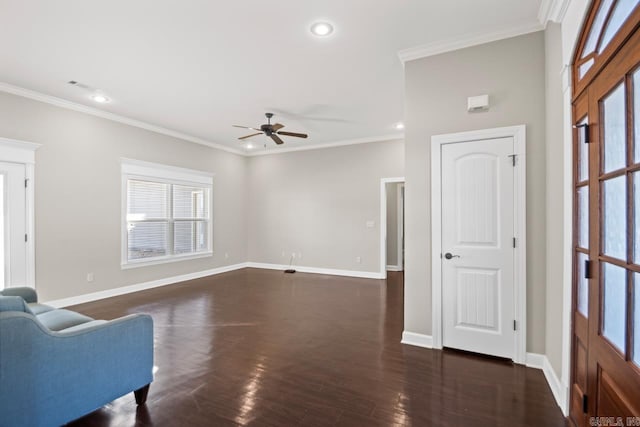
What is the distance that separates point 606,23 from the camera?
156 cm

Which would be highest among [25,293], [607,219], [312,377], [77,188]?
[77,188]

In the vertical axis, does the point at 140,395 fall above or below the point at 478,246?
below

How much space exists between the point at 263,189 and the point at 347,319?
474cm

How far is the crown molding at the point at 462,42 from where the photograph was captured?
8.98ft

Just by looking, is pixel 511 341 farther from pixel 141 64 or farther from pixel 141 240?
pixel 141 240

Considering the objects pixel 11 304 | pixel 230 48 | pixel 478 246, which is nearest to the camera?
pixel 11 304

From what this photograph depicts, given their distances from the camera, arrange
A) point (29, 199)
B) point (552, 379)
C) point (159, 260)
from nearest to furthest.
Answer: point (552, 379), point (29, 199), point (159, 260)

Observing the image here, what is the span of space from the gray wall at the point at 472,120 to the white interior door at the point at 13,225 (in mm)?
4967

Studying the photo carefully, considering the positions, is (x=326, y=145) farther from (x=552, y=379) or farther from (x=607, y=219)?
(x=607, y=219)

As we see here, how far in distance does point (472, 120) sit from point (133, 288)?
5856mm

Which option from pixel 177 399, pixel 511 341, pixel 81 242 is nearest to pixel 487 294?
pixel 511 341

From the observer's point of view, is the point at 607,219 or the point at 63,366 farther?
the point at 63,366

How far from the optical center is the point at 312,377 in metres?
2.57

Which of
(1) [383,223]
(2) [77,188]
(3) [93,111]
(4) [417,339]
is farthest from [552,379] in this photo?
(3) [93,111]
